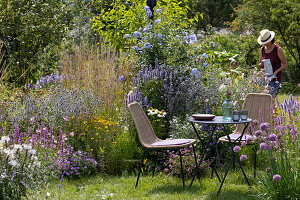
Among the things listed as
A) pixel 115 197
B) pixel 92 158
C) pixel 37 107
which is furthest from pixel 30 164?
pixel 37 107

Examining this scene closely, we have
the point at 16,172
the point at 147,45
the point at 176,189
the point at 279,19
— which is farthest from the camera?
the point at 279,19

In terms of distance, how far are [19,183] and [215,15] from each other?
2514 cm

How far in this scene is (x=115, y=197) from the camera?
13.7 ft

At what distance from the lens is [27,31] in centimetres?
809

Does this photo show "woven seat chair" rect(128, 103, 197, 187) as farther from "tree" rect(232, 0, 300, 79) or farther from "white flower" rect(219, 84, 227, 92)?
"tree" rect(232, 0, 300, 79)

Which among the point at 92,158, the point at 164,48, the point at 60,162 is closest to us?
the point at 60,162

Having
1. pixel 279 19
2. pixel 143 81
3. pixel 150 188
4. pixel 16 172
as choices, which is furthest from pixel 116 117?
pixel 279 19

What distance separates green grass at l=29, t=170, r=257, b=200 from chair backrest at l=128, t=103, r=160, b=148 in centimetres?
49

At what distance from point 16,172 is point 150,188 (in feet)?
6.04

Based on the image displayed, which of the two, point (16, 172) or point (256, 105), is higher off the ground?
point (256, 105)

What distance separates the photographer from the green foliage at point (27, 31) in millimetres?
8055

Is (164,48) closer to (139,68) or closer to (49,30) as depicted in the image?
(139,68)

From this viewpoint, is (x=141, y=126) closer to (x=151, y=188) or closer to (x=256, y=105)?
(x=151, y=188)

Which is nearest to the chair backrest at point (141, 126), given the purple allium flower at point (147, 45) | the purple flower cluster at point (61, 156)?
the purple flower cluster at point (61, 156)
